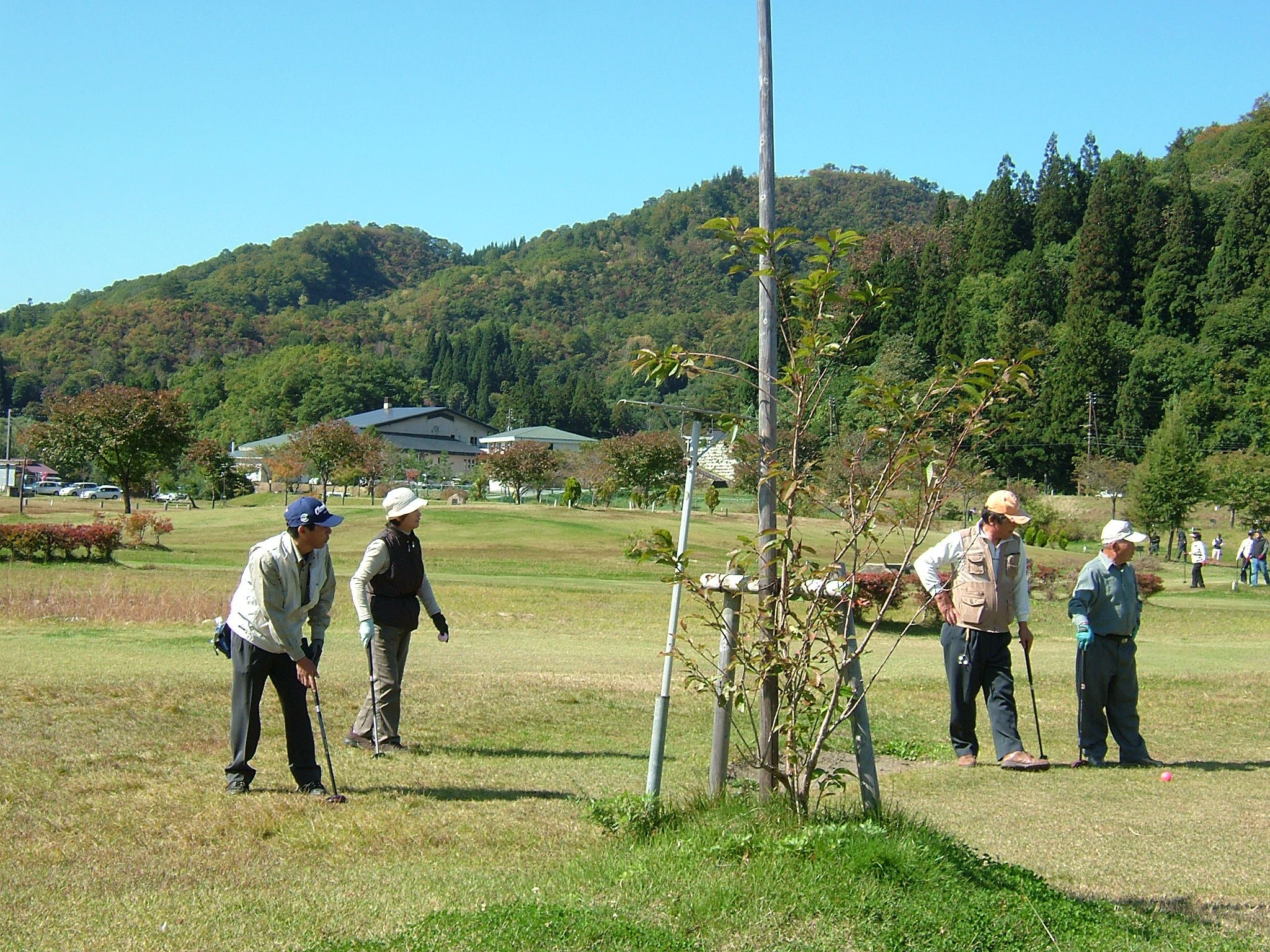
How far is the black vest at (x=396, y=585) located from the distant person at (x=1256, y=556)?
36912mm

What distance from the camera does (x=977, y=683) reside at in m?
9.43

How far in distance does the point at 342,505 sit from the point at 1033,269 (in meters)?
71.4

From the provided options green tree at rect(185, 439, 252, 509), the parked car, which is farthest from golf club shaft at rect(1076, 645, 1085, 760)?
the parked car

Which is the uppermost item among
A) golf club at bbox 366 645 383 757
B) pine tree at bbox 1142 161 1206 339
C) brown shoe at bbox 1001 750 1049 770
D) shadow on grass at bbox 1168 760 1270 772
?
pine tree at bbox 1142 161 1206 339

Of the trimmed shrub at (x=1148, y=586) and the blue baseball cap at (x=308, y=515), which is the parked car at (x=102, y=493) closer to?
the trimmed shrub at (x=1148, y=586)

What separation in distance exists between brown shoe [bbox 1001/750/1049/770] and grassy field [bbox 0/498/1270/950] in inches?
6.2

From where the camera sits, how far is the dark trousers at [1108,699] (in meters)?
9.67

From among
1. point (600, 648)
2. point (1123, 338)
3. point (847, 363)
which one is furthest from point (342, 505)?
point (1123, 338)

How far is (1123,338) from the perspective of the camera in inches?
4063

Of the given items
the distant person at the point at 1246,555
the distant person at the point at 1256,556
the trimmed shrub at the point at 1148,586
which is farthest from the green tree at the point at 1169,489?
the trimmed shrub at the point at 1148,586

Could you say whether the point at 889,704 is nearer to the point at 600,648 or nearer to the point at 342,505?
the point at 600,648

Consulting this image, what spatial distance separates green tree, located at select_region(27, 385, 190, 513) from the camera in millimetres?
56594

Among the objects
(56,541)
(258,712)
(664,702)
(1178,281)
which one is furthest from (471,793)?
(1178,281)

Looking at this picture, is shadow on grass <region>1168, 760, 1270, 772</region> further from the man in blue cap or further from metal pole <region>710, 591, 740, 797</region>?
the man in blue cap
